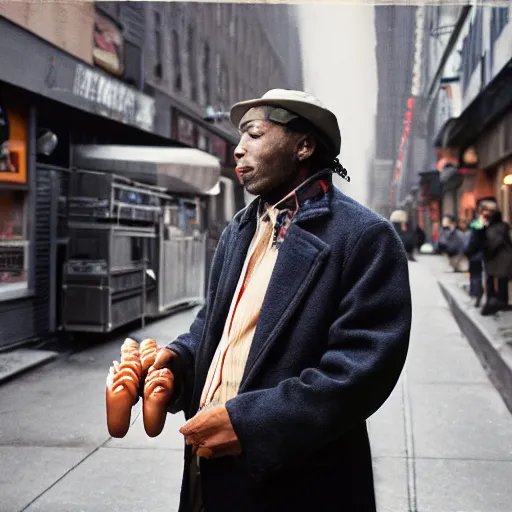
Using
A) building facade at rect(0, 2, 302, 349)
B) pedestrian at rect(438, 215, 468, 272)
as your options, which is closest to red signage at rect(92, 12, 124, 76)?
building facade at rect(0, 2, 302, 349)

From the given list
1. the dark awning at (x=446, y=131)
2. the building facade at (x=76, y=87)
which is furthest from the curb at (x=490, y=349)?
the dark awning at (x=446, y=131)

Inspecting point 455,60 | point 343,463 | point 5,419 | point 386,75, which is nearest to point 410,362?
point 386,75

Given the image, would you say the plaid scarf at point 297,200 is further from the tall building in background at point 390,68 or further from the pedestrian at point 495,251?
the pedestrian at point 495,251

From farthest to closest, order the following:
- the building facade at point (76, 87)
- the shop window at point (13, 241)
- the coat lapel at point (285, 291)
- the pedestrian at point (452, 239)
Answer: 1. the pedestrian at point (452, 239)
2. the shop window at point (13, 241)
3. the building facade at point (76, 87)
4. the coat lapel at point (285, 291)

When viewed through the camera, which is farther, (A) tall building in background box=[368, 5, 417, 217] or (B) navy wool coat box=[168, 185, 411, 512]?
(A) tall building in background box=[368, 5, 417, 217]

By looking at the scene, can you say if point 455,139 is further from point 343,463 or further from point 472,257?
point 343,463

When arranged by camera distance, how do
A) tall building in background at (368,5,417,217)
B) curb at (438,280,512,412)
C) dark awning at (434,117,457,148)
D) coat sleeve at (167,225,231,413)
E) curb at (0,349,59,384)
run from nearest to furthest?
coat sleeve at (167,225,231,413)
curb at (438,280,512,412)
tall building in background at (368,5,417,217)
curb at (0,349,59,384)
dark awning at (434,117,457,148)

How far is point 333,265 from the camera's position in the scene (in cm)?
180

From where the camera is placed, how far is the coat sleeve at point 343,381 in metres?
1.69

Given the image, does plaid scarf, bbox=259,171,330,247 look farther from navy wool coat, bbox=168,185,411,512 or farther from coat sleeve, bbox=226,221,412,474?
coat sleeve, bbox=226,221,412,474

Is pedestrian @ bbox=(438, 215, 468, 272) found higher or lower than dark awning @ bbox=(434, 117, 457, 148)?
lower

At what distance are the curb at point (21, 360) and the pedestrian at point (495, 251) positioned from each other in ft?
21.1

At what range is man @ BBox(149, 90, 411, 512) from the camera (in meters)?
1.72

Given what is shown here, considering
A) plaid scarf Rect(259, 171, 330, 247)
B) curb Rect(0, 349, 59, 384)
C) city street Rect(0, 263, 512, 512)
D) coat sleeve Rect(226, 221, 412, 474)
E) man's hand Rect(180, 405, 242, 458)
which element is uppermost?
plaid scarf Rect(259, 171, 330, 247)
